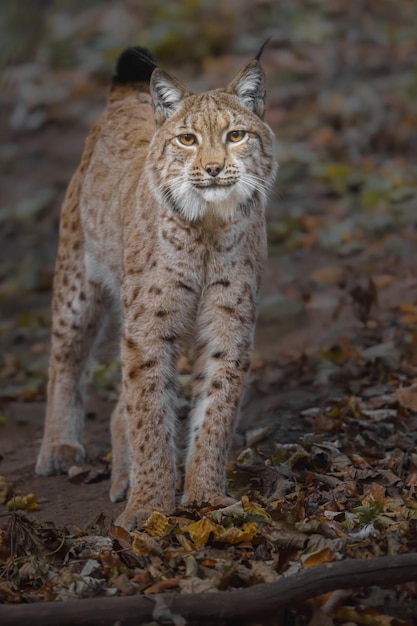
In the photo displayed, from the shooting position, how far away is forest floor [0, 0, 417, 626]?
167 inches

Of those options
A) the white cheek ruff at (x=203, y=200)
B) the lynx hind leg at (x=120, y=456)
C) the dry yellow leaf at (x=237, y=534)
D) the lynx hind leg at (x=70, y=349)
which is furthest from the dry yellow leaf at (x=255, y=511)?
the lynx hind leg at (x=70, y=349)

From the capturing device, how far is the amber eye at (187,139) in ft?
16.3

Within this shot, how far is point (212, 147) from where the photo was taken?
4.86 m

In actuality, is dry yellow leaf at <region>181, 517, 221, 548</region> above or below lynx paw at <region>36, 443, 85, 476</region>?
below

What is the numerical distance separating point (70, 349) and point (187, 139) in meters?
2.03

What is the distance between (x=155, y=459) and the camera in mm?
5078

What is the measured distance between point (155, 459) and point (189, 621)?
1.51 meters

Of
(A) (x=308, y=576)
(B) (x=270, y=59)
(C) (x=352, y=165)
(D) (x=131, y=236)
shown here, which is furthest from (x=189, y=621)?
(B) (x=270, y=59)

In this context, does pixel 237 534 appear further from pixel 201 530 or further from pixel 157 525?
pixel 157 525

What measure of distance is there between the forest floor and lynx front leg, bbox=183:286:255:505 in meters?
0.23

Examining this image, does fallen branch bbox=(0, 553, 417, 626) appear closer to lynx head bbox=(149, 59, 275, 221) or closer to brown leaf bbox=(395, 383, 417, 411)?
lynx head bbox=(149, 59, 275, 221)

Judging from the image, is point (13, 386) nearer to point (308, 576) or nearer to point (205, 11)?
point (308, 576)

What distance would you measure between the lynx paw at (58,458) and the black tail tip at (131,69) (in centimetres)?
223

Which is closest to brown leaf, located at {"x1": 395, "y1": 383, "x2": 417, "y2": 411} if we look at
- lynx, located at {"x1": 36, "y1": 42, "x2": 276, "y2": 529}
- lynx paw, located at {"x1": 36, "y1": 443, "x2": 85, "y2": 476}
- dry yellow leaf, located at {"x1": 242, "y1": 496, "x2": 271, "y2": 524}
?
lynx, located at {"x1": 36, "y1": 42, "x2": 276, "y2": 529}
